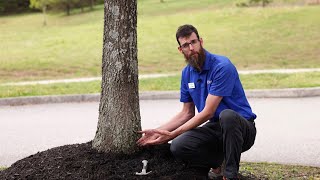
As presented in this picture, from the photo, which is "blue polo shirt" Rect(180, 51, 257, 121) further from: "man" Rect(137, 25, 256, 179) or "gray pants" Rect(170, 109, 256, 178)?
"gray pants" Rect(170, 109, 256, 178)

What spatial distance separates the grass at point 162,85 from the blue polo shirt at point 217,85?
6.48m

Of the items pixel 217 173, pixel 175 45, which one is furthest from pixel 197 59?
Answer: pixel 175 45

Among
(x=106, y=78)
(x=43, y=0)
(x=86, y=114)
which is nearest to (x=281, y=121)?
(x=86, y=114)

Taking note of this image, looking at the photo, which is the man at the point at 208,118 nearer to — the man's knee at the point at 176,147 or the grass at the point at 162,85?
the man's knee at the point at 176,147

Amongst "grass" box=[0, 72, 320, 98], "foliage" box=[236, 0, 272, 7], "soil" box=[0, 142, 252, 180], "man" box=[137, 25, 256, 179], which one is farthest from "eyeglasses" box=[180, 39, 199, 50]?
"foliage" box=[236, 0, 272, 7]

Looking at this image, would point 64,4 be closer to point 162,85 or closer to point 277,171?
point 162,85

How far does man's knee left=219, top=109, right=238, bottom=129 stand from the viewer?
4516 millimetres

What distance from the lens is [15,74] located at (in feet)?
54.7

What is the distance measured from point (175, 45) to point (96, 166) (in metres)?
18.0

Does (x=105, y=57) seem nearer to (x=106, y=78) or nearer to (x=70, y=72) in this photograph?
(x=106, y=78)

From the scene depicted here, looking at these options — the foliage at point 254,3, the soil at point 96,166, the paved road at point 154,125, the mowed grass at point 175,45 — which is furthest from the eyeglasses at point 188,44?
the foliage at point 254,3

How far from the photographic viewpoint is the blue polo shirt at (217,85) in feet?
15.3

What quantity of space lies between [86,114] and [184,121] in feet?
16.3

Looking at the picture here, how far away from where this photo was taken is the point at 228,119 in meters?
4.52
